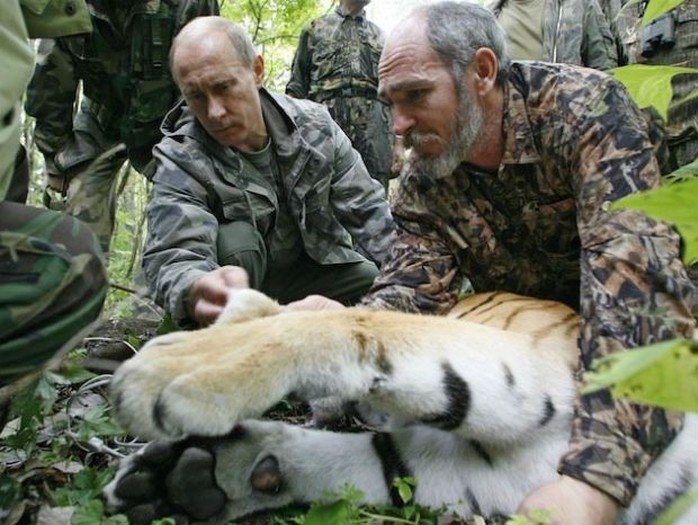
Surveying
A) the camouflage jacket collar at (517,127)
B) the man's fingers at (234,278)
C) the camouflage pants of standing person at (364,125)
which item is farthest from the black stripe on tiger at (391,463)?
the camouflage pants of standing person at (364,125)

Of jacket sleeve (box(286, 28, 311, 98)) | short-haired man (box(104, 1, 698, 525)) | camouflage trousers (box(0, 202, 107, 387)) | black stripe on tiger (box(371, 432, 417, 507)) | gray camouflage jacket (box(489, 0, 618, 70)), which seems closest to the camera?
camouflage trousers (box(0, 202, 107, 387))

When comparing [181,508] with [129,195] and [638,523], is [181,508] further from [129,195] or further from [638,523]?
[129,195]

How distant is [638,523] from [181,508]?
1034 mm

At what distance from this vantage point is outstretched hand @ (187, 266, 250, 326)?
2.26 meters

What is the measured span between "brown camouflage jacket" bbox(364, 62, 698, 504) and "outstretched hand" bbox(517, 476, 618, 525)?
24mm

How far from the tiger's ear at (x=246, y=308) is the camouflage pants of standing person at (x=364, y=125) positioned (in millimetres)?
4492

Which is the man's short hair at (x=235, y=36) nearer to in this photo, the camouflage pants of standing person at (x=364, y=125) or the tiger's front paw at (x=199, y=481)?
the tiger's front paw at (x=199, y=481)

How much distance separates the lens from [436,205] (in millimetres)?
2617

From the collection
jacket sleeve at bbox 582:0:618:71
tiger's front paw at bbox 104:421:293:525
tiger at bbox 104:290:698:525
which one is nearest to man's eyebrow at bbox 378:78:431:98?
tiger at bbox 104:290:698:525

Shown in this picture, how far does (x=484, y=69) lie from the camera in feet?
7.98

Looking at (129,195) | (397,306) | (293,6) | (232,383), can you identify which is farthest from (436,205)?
(129,195)

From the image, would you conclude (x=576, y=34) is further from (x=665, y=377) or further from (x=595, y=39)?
(x=665, y=377)

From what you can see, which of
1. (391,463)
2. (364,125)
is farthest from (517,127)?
(364,125)

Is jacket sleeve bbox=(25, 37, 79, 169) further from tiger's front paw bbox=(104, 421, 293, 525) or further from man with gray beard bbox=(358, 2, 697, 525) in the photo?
tiger's front paw bbox=(104, 421, 293, 525)
